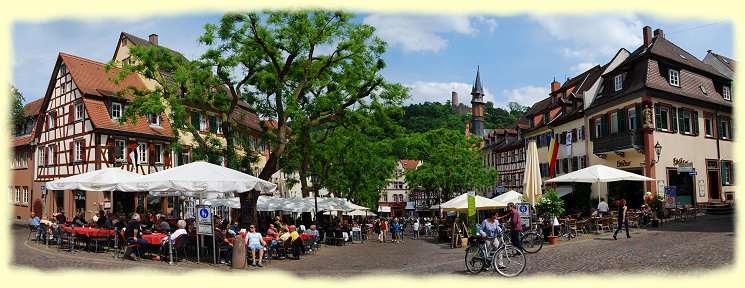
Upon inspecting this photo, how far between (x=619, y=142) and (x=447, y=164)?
74.1 feet

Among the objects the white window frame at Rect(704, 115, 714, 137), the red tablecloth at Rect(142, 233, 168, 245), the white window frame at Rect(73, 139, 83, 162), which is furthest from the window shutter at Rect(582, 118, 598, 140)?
the white window frame at Rect(73, 139, 83, 162)

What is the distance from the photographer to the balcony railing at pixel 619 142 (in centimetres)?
3222

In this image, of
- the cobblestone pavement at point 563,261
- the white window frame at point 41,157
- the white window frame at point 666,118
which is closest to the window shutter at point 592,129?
the white window frame at point 666,118

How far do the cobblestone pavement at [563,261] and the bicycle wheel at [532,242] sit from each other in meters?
0.31

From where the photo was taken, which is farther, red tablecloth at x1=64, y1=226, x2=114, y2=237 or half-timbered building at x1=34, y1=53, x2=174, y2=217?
half-timbered building at x1=34, y1=53, x2=174, y2=217

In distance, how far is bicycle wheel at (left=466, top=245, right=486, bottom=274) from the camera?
1338cm

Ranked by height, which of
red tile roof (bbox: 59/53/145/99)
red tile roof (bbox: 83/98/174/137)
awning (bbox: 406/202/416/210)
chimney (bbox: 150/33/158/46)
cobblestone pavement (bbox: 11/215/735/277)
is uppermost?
chimney (bbox: 150/33/158/46)

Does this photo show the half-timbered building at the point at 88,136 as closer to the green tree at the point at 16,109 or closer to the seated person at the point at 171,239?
the green tree at the point at 16,109

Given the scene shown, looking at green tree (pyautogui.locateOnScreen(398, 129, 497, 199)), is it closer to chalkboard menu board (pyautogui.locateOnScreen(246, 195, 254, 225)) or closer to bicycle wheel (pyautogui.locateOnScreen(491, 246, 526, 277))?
chalkboard menu board (pyautogui.locateOnScreen(246, 195, 254, 225))

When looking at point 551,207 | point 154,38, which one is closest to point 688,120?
point 551,207

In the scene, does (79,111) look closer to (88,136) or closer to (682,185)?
(88,136)

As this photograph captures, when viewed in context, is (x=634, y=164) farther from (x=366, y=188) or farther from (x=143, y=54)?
(x=143, y=54)

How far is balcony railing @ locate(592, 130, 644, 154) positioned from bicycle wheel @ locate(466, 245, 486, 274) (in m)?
21.9

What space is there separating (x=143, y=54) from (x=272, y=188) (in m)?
8.44
